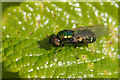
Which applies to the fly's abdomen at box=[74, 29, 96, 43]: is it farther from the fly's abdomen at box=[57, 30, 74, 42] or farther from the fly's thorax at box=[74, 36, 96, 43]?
the fly's abdomen at box=[57, 30, 74, 42]

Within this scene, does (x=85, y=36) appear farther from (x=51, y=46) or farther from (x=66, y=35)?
(x=51, y=46)

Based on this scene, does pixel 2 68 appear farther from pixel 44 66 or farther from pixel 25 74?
pixel 44 66

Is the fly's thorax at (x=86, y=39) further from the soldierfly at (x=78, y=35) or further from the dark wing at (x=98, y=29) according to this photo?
the dark wing at (x=98, y=29)

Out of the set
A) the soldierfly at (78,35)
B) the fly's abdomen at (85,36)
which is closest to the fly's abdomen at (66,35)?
the soldierfly at (78,35)

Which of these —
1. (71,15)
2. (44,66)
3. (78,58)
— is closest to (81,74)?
(78,58)

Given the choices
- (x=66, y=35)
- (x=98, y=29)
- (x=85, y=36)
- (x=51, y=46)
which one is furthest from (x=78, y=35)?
(x=51, y=46)
